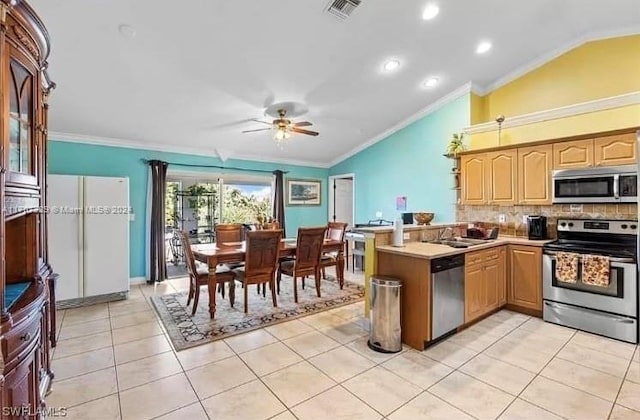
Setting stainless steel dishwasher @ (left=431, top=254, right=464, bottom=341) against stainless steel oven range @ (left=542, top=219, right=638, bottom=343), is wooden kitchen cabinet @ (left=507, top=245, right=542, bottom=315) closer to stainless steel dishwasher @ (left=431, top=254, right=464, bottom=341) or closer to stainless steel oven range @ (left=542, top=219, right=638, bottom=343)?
stainless steel oven range @ (left=542, top=219, right=638, bottom=343)

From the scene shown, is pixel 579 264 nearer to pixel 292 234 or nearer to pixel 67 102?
pixel 292 234

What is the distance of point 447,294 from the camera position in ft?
9.91

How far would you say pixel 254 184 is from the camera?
6.79 metres

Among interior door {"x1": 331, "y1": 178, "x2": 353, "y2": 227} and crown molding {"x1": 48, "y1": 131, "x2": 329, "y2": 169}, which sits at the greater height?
crown molding {"x1": 48, "y1": 131, "x2": 329, "y2": 169}

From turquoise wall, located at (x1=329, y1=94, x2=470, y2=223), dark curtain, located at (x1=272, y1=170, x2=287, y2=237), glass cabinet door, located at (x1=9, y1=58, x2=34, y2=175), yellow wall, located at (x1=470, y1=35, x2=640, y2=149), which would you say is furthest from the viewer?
dark curtain, located at (x1=272, y1=170, x2=287, y2=237)

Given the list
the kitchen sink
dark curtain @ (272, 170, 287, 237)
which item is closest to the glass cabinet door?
the kitchen sink

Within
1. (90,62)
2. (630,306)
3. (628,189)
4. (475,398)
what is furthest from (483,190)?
(90,62)

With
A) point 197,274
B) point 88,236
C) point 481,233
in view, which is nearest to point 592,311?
point 481,233

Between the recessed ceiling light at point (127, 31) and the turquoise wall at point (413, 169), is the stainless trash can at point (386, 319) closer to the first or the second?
the turquoise wall at point (413, 169)

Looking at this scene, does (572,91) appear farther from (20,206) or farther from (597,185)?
(20,206)

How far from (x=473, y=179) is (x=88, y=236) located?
5.33m

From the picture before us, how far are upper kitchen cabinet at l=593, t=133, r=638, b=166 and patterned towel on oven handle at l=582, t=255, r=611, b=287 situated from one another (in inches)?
42.1

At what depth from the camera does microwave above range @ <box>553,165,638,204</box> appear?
327 centimetres

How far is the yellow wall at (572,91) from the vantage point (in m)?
3.91
